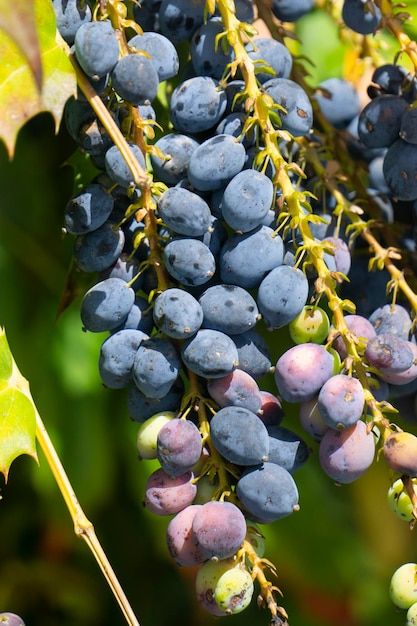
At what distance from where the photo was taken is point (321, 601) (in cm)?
128

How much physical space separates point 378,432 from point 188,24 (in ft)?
1.44

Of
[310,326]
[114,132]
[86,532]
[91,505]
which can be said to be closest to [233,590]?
[86,532]

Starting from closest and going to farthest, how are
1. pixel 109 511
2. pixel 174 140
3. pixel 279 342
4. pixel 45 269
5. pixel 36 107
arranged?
pixel 36 107 < pixel 174 140 < pixel 279 342 < pixel 45 269 < pixel 109 511

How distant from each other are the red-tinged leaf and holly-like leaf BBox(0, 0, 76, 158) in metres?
0.02

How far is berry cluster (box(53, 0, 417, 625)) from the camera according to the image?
0.67 metres

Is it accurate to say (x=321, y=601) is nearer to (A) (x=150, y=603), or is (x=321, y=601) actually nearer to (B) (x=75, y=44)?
(A) (x=150, y=603)

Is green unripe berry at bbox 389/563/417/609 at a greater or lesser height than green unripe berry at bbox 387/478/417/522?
lesser

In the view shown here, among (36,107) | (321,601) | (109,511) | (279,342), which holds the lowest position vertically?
(321,601)

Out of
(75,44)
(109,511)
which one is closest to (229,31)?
(75,44)

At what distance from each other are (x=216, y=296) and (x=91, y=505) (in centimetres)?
55

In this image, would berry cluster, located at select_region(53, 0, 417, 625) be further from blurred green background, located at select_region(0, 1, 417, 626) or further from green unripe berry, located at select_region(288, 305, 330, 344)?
blurred green background, located at select_region(0, 1, 417, 626)

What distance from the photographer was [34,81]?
632 mm

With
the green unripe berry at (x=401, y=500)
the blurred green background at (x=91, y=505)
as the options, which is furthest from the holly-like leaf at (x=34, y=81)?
the green unripe berry at (x=401, y=500)

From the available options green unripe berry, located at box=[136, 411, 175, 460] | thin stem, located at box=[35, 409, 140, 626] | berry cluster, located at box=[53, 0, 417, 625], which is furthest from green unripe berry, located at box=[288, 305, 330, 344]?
thin stem, located at box=[35, 409, 140, 626]
